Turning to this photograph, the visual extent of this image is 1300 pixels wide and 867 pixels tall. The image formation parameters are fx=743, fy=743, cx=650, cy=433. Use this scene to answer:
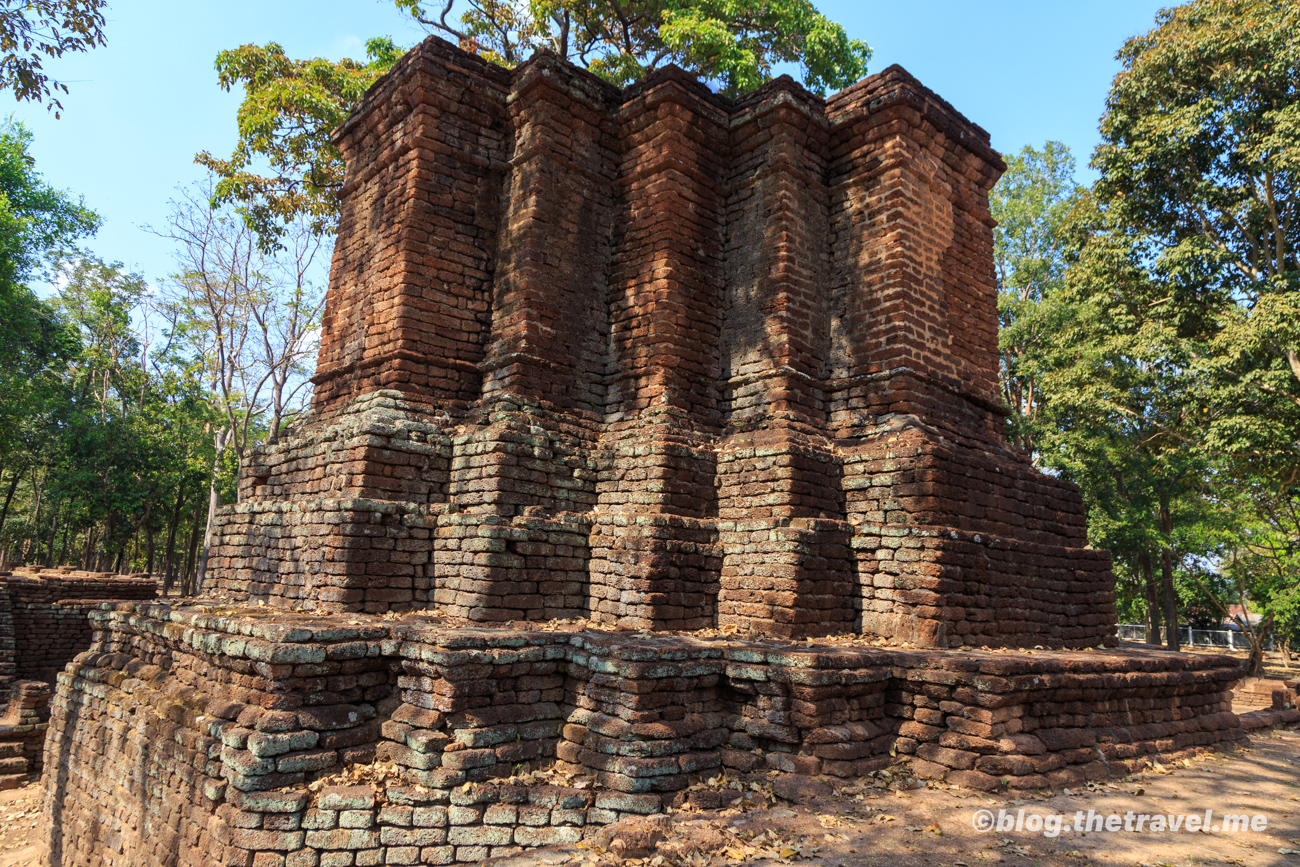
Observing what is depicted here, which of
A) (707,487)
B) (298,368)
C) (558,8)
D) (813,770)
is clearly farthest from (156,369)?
(813,770)

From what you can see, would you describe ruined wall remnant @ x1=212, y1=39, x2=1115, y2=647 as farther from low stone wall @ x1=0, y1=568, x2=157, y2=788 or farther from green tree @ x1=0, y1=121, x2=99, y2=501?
green tree @ x1=0, y1=121, x2=99, y2=501

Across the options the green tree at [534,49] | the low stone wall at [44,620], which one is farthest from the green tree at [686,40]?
the low stone wall at [44,620]

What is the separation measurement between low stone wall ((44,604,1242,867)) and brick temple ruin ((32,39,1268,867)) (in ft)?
0.08

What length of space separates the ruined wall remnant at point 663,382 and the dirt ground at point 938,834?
1.59 metres

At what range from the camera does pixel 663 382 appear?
7137mm

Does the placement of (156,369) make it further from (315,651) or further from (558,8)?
(315,651)

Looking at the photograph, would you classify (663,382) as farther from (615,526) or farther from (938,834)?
(938,834)

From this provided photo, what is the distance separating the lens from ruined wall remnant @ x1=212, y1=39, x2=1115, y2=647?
6.23 meters

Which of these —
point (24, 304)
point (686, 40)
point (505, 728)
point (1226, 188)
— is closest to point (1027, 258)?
point (1226, 188)

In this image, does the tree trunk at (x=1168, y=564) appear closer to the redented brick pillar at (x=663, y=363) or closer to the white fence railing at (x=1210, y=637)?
the white fence railing at (x=1210, y=637)

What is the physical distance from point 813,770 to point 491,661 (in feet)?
6.95

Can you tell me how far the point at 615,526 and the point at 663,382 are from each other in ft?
5.02

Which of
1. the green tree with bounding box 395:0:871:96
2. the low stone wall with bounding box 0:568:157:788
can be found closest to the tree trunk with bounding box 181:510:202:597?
the low stone wall with bounding box 0:568:157:788

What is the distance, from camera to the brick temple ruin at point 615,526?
→ 4.54 m
